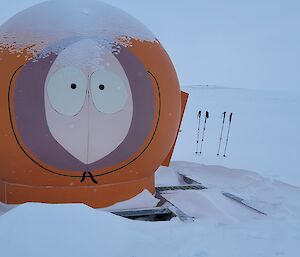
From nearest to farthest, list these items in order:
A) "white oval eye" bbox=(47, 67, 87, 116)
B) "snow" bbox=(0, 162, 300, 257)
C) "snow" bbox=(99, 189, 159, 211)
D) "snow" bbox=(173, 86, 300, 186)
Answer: "snow" bbox=(0, 162, 300, 257) → "white oval eye" bbox=(47, 67, 87, 116) → "snow" bbox=(99, 189, 159, 211) → "snow" bbox=(173, 86, 300, 186)

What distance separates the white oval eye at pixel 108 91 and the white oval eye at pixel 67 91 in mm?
158

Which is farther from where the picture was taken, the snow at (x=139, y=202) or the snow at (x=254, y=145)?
the snow at (x=254, y=145)

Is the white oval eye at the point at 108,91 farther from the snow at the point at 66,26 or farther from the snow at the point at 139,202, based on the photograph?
the snow at the point at 139,202

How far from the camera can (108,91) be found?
4.80m

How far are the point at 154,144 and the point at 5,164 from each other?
2.09 m

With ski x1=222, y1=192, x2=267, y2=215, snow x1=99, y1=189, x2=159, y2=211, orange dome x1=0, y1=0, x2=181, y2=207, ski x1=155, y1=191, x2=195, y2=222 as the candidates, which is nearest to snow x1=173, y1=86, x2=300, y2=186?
ski x1=222, y1=192, x2=267, y2=215

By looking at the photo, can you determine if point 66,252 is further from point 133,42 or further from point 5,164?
point 133,42

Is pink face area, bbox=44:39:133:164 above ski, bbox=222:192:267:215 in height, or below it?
above

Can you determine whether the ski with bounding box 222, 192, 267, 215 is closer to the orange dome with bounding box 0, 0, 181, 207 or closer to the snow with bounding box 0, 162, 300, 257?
the snow with bounding box 0, 162, 300, 257

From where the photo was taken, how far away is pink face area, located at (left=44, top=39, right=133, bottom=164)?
4659 mm

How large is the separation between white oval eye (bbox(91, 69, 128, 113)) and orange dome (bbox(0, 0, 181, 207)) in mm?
13

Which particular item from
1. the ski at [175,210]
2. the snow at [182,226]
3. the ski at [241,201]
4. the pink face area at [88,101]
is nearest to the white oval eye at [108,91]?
the pink face area at [88,101]

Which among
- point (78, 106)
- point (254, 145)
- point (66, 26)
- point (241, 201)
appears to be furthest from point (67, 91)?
point (254, 145)

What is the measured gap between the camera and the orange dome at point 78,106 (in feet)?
15.3
